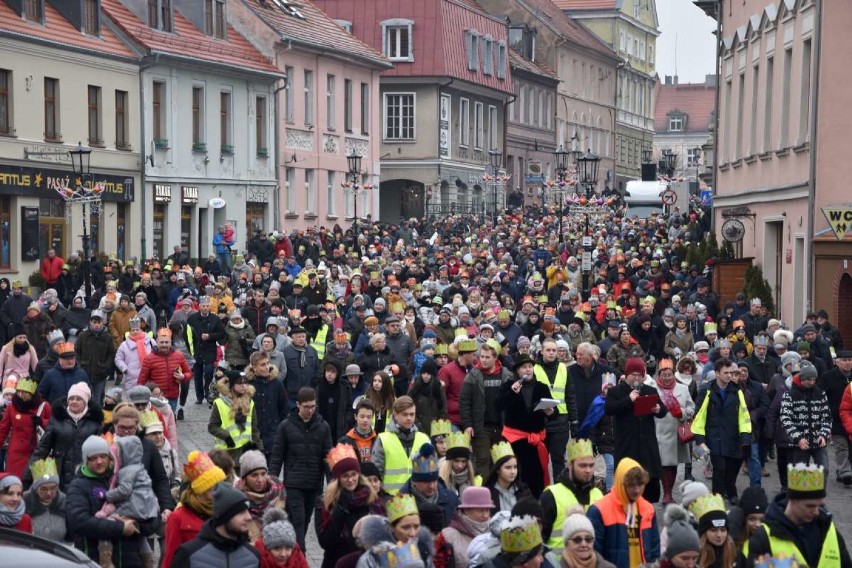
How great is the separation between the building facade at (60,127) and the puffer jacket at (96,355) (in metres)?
17.9

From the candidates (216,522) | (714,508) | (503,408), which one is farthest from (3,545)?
(503,408)

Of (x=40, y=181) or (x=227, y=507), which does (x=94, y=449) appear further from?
(x=40, y=181)

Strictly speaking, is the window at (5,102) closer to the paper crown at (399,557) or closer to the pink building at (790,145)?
the pink building at (790,145)

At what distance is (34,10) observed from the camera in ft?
131

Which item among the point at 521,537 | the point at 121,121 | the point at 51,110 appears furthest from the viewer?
the point at 121,121

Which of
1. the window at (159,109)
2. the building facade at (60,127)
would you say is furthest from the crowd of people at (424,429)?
the window at (159,109)

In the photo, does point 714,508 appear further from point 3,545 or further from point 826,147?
point 826,147

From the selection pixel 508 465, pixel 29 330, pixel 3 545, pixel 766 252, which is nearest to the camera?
pixel 3 545

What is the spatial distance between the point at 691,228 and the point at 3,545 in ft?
125

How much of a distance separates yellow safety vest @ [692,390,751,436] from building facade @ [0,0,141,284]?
2454cm

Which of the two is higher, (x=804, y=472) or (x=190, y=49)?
(x=190, y=49)

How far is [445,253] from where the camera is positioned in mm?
43000

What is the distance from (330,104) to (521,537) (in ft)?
160

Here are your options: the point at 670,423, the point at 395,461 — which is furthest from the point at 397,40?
the point at 395,461
